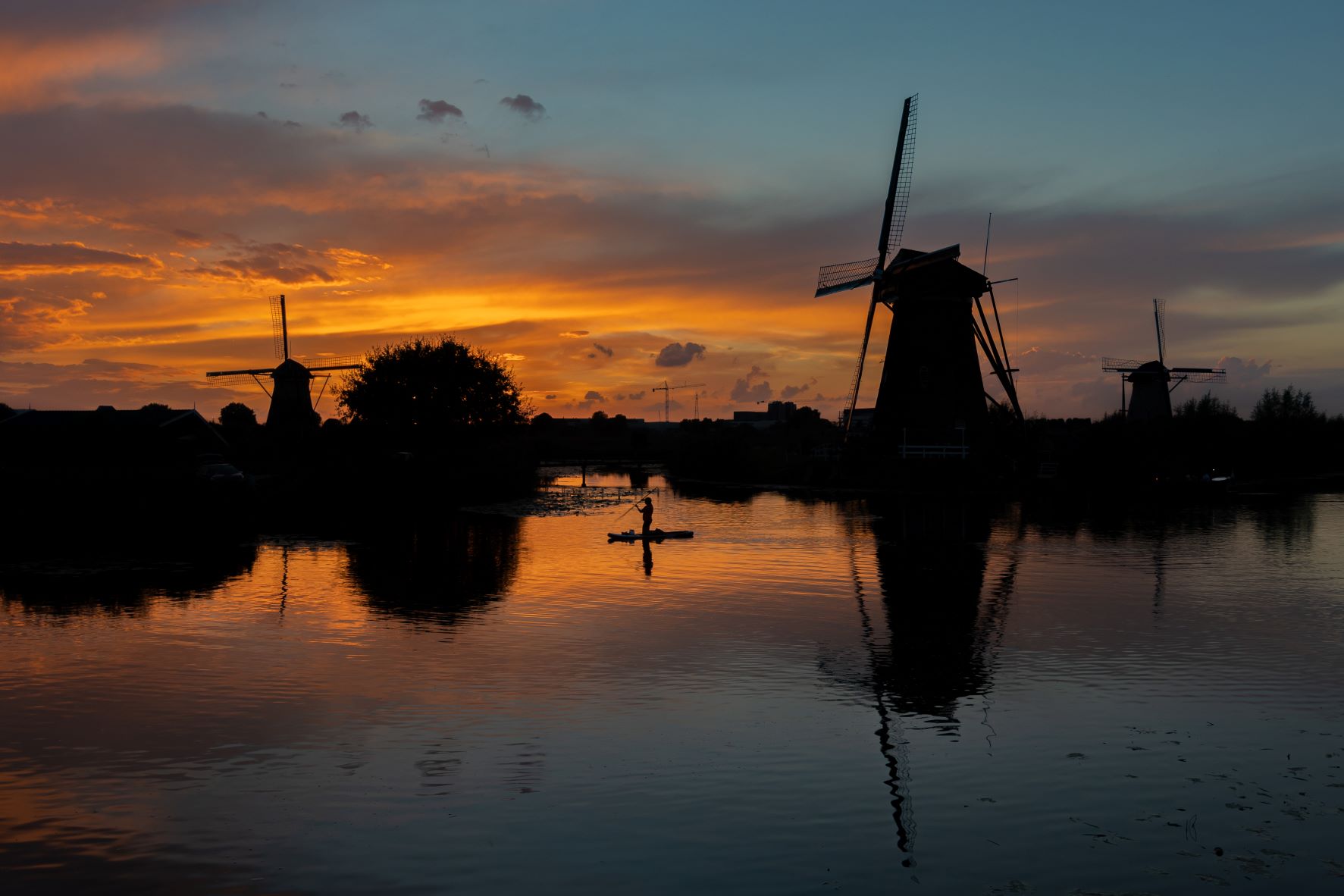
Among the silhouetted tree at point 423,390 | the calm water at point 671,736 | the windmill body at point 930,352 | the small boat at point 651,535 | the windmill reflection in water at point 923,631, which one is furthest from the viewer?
the silhouetted tree at point 423,390

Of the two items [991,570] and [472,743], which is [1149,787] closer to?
[472,743]

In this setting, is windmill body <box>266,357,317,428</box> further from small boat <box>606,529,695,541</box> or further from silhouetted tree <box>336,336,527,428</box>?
small boat <box>606,529,695,541</box>

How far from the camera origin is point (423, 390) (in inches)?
4220

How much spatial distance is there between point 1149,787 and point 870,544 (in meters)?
31.7

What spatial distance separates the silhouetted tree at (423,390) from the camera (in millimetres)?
105938

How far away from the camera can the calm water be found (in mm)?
11391

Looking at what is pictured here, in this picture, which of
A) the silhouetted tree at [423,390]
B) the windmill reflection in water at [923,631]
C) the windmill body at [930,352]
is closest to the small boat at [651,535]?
the windmill reflection in water at [923,631]

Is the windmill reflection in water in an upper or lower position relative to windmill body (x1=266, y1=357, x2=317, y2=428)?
lower

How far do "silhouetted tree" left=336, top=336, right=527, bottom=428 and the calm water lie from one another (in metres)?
73.5

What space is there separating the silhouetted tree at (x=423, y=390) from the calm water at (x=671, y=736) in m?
73.5

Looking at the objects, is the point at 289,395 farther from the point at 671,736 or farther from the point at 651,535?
the point at 671,736

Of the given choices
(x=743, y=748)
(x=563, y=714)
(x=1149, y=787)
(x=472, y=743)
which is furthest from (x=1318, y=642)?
(x=472, y=743)

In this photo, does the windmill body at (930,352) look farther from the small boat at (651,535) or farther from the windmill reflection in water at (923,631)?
the small boat at (651,535)

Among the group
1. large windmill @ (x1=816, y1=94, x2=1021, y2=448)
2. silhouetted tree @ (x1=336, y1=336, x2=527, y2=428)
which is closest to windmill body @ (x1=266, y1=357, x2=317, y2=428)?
silhouetted tree @ (x1=336, y1=336, x2=527, y2=428)
